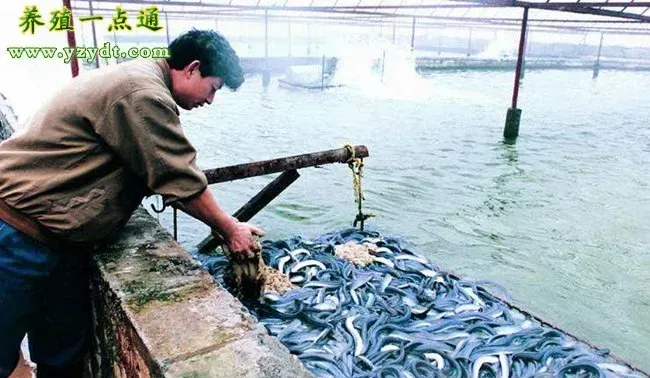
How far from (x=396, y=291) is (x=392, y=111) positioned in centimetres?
1501

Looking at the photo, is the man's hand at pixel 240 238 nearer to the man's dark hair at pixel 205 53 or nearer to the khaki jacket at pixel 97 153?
the khaki jacket at pixel 97 153

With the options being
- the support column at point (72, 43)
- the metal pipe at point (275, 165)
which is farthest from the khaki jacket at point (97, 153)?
the support column at point (72, 43)

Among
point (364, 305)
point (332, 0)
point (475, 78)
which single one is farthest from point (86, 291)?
point (475, 78)

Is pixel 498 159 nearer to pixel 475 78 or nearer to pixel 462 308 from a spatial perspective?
pixel 462 308

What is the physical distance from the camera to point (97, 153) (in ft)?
6.66

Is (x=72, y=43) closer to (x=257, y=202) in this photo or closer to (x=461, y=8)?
(x=257, y=202)

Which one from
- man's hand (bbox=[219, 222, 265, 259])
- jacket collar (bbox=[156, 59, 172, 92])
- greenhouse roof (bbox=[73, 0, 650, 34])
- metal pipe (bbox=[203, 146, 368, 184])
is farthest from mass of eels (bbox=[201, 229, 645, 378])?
greenhouse roof (bbox=[73, 0, 650, 34])

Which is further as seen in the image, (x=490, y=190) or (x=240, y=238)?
(x=490, y=190)

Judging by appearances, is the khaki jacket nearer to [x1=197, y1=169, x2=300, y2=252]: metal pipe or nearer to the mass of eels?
the mass of eels

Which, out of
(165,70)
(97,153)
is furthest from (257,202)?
(97,153)

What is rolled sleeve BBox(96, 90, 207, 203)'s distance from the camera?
6.17 ft

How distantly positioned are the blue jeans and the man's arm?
26.4 inches

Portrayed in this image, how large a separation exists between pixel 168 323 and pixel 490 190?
29.6 feet

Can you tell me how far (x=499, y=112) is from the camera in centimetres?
1941
